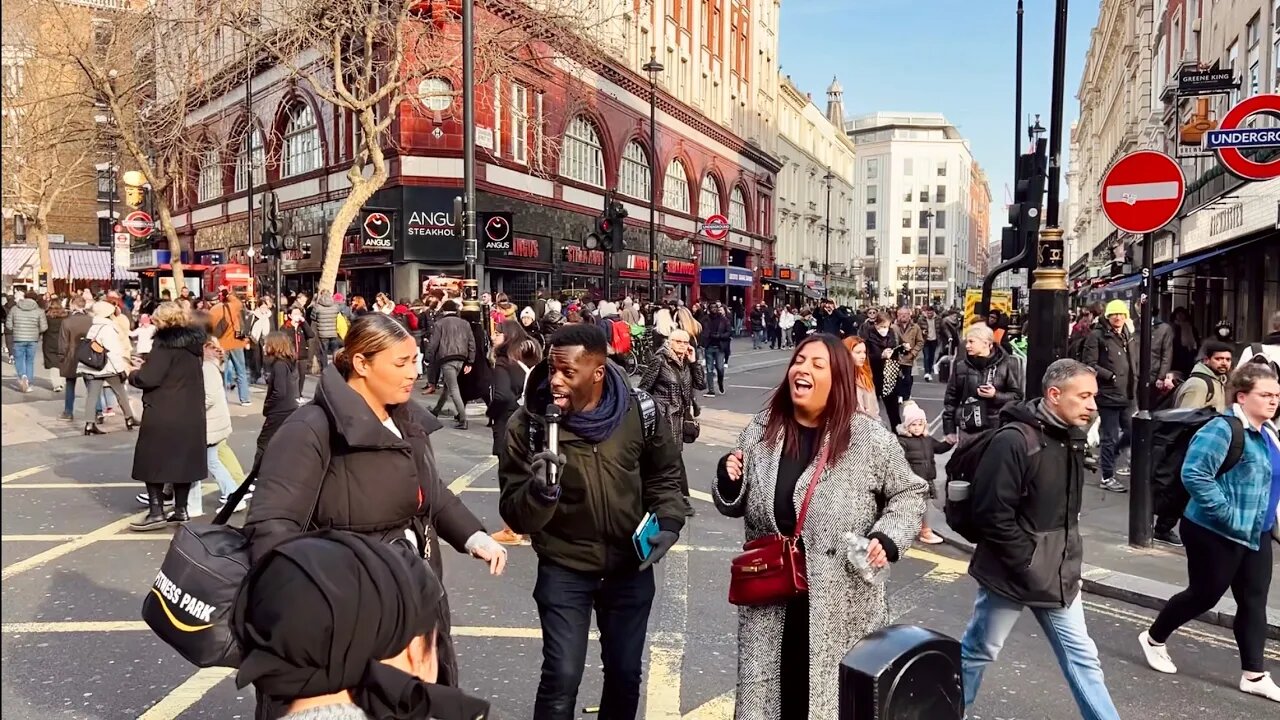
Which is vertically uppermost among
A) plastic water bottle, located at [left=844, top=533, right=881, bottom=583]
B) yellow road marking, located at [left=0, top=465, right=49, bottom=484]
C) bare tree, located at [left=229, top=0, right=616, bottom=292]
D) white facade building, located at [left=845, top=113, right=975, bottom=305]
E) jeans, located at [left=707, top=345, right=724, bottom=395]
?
white facade building, located at [left=845, top=113, right=975, bottom=305]

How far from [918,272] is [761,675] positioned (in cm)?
11329

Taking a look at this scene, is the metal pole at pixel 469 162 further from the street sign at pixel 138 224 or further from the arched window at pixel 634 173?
the arched window at pixel 634 173

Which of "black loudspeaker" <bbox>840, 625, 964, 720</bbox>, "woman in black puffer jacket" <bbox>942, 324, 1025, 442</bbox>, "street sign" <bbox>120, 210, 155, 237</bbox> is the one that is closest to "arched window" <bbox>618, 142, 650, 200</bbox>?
"street sign" <bbox>120, 210, 155, 237</bbox>

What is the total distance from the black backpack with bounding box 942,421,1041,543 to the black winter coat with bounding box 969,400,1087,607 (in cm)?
1

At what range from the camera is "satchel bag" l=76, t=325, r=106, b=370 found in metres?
11.3

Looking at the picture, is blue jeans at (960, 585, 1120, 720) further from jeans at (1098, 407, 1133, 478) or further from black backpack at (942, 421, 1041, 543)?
jeans at (1098, 407, 1133, 478)

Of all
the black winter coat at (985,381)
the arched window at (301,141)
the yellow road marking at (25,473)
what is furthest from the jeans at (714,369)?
the arched window at (301,141)

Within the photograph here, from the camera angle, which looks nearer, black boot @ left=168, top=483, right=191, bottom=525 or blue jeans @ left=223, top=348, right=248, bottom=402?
black boot @ left=168, top=483, right=191, bottom=525

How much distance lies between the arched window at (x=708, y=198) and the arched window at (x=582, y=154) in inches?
424

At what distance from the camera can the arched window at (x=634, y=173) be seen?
1436 inches

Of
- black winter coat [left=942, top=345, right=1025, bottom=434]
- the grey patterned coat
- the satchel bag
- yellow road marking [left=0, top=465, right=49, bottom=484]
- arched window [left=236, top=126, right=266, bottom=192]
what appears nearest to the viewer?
the grey patterned coat

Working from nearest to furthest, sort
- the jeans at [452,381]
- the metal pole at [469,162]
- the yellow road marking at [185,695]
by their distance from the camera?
the yellow road marking at [185,695] → the jeans at [452,381] → the metal pole at [469,162]

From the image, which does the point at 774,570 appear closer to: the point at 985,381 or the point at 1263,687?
the point at 1263,687

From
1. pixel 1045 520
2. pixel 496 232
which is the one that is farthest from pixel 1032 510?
A: pixel 496 232
